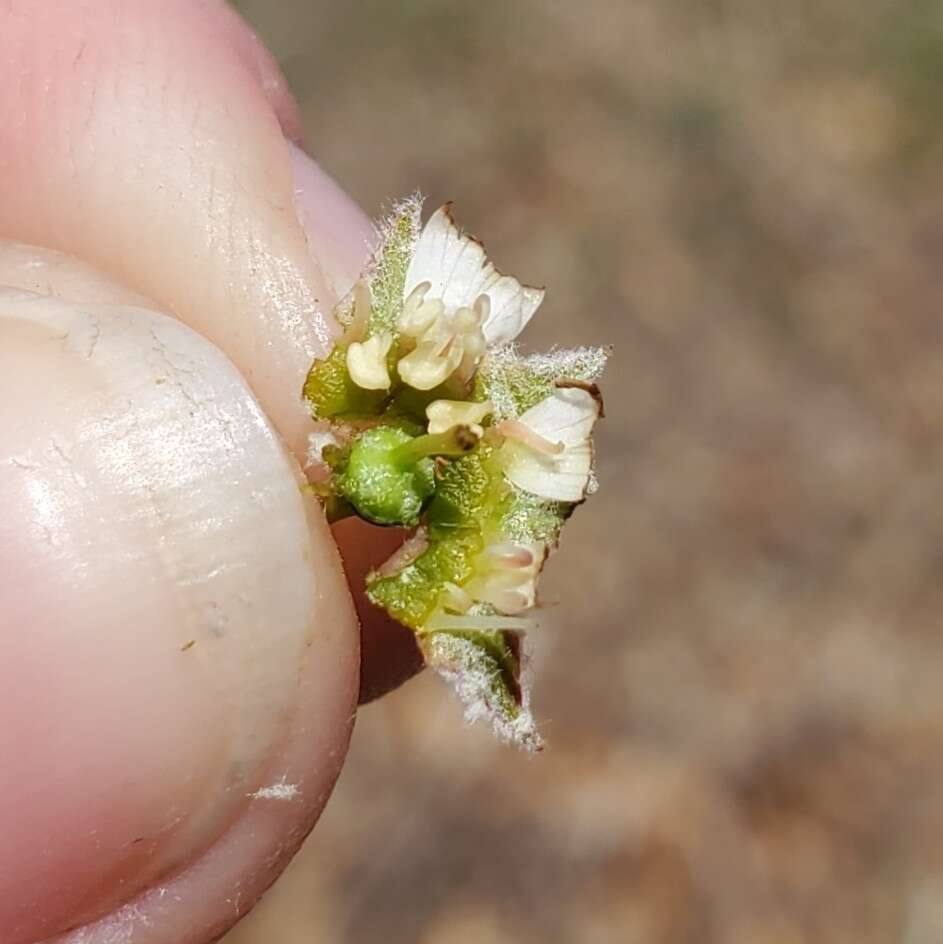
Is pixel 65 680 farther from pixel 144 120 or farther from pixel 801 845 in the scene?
pixel 801 845

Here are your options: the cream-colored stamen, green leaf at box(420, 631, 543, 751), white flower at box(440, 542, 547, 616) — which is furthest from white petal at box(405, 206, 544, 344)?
green leaf at box(420, 631, 543, 751)

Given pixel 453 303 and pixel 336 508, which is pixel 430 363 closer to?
pixel 453 303

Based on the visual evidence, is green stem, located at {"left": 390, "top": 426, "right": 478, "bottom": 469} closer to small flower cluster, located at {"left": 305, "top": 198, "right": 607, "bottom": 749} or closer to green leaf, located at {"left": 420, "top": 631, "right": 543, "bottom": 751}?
small flower cluster, located at {"left": 305, "top": 198, "right": 607, "bottom": 749}

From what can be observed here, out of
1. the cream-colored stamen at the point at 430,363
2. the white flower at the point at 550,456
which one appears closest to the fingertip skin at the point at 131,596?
the cream-colored stamen at the point at 430,363

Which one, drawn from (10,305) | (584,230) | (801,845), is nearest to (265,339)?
(10,305)

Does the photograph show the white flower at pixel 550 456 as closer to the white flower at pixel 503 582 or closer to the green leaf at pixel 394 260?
the white flower at pixel 503 582

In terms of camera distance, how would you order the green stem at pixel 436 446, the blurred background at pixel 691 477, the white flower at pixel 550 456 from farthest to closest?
the blurred background at pixel 691 477, the white flower at pixel 550 456, the green stem at pixel 436 446
